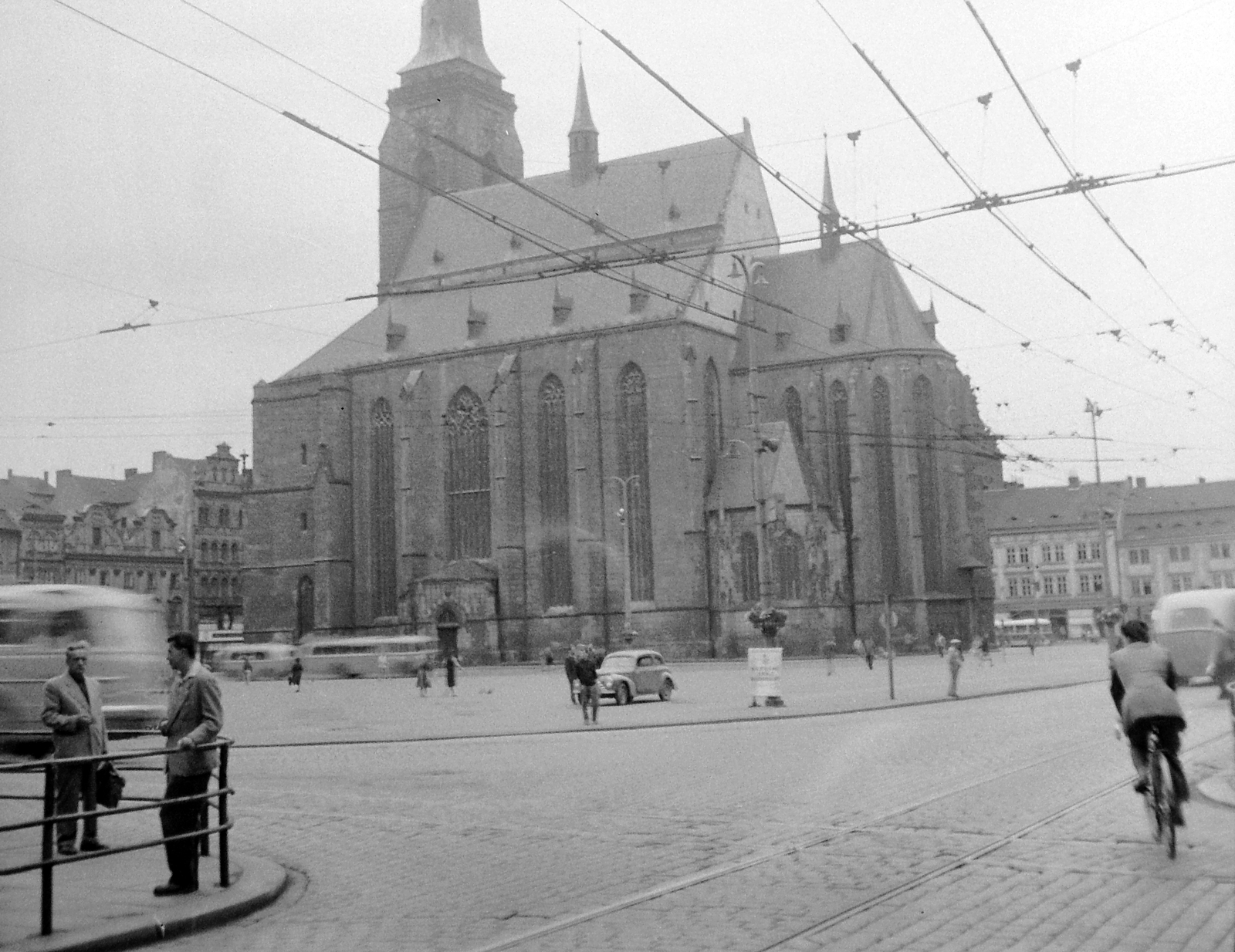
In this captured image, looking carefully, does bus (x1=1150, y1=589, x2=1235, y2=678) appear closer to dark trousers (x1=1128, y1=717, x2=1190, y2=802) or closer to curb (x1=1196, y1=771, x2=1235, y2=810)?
curb (x1=1196, y1=771, x2=1235, y2=810)

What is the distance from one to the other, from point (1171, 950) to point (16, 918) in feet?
19.2

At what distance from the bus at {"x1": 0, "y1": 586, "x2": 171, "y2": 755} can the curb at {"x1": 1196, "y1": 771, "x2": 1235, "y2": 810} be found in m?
15.1

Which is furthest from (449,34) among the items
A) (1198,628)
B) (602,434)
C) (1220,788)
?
(1220,788)

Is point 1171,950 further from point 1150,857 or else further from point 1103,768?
point 1103,768

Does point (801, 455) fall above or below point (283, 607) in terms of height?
above

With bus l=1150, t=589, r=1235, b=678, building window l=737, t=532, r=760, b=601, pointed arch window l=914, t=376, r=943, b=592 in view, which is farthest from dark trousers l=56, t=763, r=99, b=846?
pointed arch window l=914, t=376, r=943, b=592

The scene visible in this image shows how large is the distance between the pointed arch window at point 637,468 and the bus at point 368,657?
9.54 metres

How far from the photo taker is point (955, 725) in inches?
866

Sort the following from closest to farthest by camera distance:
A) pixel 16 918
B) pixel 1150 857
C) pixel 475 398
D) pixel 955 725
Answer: pixel 16 918 < pixel 1150 857 < pixel 955 725 < pixel 475 398

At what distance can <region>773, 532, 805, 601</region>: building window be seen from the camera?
62.6m

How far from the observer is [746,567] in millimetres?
63031

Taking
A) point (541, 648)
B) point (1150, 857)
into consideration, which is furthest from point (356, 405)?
point (1150, 857)

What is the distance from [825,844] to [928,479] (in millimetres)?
56918

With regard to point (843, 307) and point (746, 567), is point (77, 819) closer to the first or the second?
point (746, 567)
